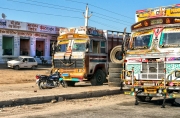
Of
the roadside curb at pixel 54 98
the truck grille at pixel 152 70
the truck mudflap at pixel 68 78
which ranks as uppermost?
the truck grille at pixel 152 70

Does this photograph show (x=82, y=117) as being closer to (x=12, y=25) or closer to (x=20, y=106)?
(x=20, y=106)

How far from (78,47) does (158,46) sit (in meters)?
6.42

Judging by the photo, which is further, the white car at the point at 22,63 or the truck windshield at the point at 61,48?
the white car at the point at 22,63

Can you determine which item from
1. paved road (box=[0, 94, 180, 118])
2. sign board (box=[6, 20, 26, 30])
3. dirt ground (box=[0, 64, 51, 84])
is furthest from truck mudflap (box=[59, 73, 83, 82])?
sign board (box=[6, 20, 26, 30])

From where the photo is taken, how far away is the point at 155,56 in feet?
34.9

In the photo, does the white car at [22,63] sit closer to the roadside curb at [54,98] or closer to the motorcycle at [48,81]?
the motorcycle at [48,81]

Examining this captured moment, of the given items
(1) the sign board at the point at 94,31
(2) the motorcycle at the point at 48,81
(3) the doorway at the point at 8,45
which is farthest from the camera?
(3) the doorway at the point at 8,45

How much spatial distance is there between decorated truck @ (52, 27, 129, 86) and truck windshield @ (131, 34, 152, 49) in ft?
15.7

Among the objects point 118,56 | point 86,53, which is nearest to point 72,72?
point 86,53

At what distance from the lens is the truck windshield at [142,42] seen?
11.2 m

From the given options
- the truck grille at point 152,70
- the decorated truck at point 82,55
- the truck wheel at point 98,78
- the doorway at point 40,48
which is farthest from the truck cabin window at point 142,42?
the doorway at point 40,48

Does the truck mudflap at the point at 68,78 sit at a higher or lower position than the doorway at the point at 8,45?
lower

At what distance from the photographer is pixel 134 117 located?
27.9ft

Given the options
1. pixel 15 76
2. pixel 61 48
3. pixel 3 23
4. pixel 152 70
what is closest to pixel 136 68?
pixel 152 70
